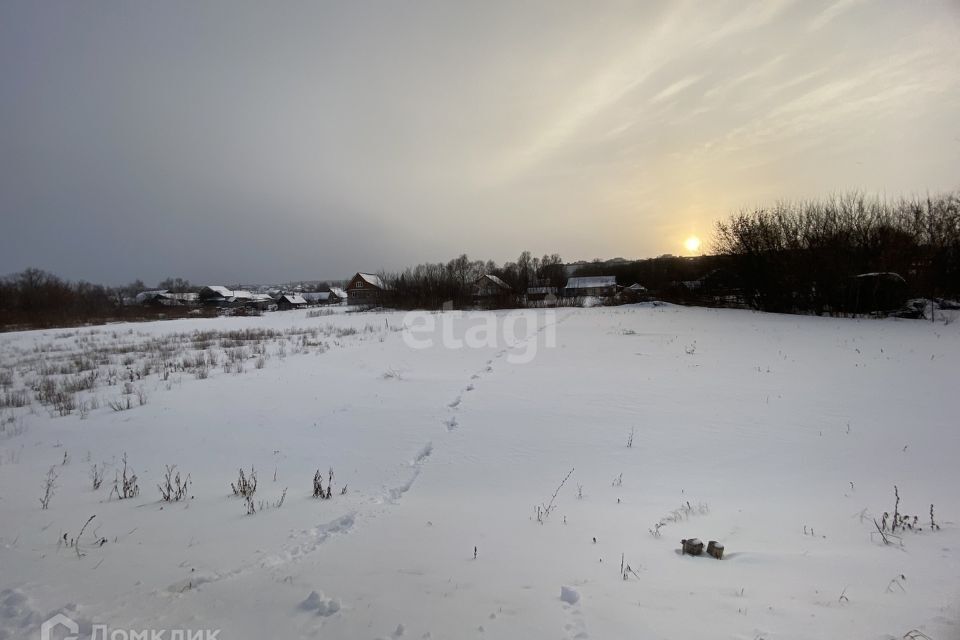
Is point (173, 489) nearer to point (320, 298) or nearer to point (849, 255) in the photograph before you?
point (849, 255)

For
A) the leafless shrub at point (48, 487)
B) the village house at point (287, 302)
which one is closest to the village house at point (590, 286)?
the village house at point (287, 302)

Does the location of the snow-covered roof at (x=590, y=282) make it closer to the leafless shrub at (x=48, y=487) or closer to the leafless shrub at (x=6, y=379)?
the leafless shrub at (x=6, y=379)

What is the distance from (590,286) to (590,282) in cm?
230

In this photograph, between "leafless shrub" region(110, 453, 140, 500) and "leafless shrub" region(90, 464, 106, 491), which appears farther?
"leafless shrub" region(90, 464, 106, 491)

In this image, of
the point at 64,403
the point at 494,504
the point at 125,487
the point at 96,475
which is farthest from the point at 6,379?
the point at 494,504

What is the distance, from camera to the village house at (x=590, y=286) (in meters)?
70.8

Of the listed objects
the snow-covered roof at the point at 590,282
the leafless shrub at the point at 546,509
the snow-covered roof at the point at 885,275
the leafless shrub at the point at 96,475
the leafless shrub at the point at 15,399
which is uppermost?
the snow-covered roof at the point at 590,282

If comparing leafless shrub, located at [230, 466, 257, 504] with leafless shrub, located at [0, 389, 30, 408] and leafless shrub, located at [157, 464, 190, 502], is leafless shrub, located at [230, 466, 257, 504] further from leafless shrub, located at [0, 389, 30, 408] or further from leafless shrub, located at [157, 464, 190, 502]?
leafless shrub, located at [0, 389, 30, 408]

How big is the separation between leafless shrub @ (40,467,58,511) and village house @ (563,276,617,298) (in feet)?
218

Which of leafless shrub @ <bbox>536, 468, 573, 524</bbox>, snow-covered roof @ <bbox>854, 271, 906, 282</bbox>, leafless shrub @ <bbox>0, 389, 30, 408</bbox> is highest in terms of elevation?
snow-covered roof @ <bbox>854, 271, 906, 282</bbox>

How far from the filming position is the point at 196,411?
23.9ft

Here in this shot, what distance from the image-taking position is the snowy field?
232cm

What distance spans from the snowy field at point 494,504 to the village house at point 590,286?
203ft

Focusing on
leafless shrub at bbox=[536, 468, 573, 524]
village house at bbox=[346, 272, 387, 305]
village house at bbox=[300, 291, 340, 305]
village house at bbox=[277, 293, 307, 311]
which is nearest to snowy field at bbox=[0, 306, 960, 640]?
leafless shrub at bbox=[536, 468, 573, 524]
